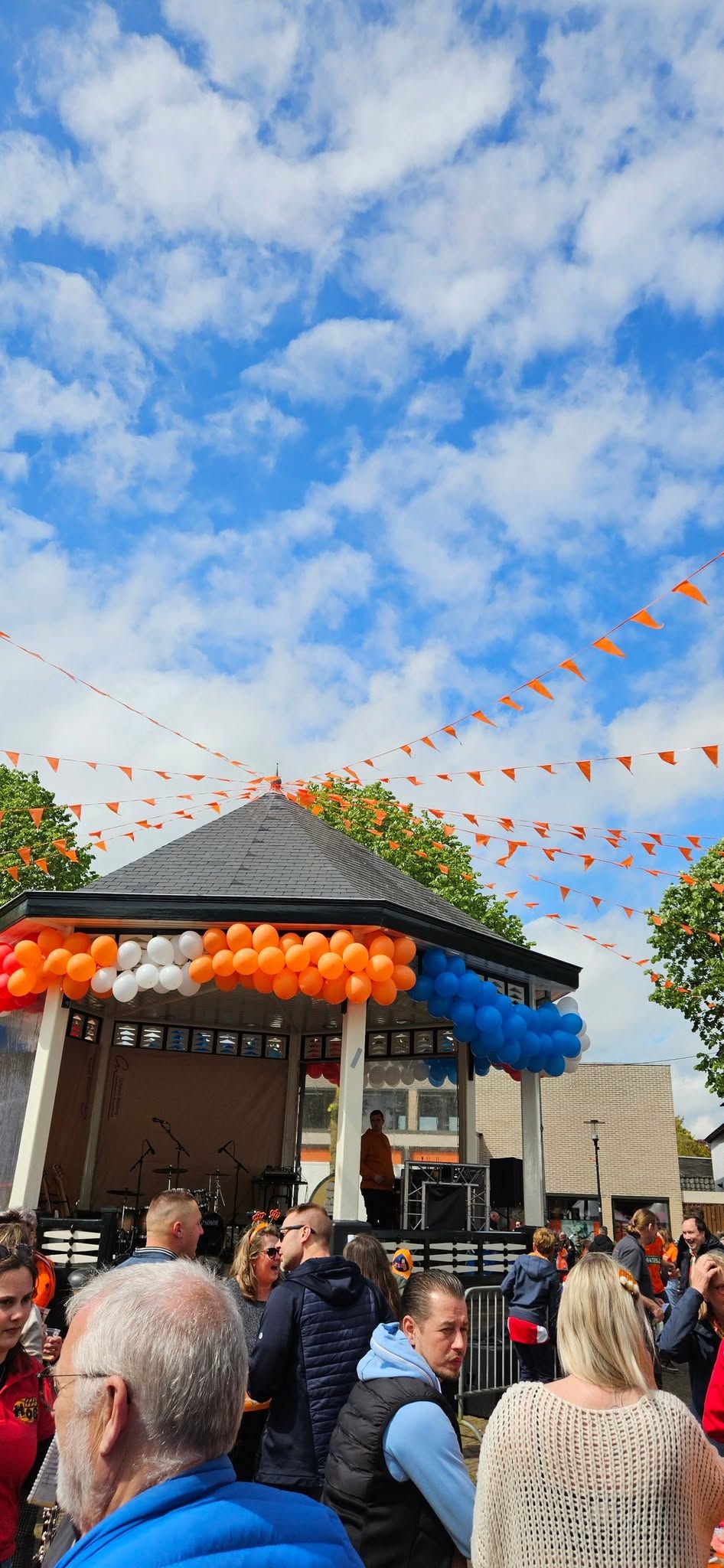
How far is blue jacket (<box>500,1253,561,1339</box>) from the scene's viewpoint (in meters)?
7.55

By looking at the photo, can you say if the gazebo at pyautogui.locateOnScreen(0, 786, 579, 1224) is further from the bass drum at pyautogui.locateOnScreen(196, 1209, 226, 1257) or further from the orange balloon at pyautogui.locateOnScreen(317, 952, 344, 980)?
the bass drum at pyautogui.locateOnScreen(196, 1209, 226, 1257)

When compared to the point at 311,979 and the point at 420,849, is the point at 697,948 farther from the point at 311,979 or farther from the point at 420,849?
the point at 311,979

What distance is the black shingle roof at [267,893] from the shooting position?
10.2 meters

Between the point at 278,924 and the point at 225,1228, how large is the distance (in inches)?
256

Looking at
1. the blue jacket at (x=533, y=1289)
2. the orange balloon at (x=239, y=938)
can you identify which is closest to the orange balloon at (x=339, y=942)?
the orange balloon at (x=239, y=938)

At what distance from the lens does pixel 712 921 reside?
21.9 metres

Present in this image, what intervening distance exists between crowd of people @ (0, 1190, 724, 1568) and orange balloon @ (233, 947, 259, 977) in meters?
5.56

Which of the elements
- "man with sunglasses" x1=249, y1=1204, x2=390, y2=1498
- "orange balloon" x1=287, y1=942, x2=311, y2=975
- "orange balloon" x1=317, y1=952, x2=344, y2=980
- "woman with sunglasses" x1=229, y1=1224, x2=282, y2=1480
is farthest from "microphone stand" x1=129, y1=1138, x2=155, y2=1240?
"man with sunglasses" x1=249, y1=1204, x2=390, y2=1498

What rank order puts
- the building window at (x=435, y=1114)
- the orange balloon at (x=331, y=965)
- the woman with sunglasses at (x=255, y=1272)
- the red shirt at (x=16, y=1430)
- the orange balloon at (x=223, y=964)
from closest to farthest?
the red shirt at (x=16, y=1430)
the woman with sunglasses at (x=255, y=1272)
the orange balloon at (x=331, y=965)
the orange balloon at (x=223, y=964)
the building window at (x=435, y=1114)

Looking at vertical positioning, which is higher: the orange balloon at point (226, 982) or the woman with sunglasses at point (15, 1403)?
the orange balloon at point (226, 982)

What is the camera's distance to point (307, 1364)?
3.63 m

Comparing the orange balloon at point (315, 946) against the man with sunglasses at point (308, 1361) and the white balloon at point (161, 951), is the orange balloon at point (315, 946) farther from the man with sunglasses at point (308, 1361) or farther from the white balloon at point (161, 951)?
the man with sunglasses at point (308, 1361)

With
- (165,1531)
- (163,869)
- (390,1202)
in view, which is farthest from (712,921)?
(165,1531)

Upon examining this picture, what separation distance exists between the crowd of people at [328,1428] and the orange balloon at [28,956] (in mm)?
6486
